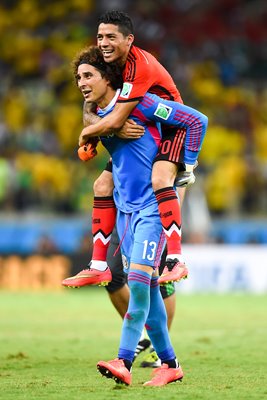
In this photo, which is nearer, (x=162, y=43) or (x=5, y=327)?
(x=5, y=327)

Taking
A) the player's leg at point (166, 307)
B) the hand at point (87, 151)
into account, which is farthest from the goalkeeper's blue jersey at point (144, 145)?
the player's leg at point (166, 307)

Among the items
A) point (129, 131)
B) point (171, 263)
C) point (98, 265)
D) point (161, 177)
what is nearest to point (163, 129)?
point (129, 131)

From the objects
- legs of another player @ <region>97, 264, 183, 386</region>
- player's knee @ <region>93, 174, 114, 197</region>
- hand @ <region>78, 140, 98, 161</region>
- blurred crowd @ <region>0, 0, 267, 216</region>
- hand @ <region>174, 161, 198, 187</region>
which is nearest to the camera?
legs of another player @ <region>97, 264, 183, 386</region>

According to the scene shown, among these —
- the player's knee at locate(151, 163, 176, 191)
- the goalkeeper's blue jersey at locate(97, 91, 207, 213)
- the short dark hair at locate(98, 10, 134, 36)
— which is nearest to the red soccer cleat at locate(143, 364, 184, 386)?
the goalkeeper's blue jersey at locate(97, 91, 207, 213)

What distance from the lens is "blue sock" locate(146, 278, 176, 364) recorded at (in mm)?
6945

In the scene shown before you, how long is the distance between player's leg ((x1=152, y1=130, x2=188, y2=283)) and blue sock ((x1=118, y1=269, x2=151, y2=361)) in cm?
13

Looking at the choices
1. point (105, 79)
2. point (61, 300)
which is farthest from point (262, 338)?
point (61, 300)

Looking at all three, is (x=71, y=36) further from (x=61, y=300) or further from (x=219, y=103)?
(x=61, y=300)

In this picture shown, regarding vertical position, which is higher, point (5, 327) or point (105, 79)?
point (105, 79)

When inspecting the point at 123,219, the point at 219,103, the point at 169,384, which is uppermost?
the point at 219,103

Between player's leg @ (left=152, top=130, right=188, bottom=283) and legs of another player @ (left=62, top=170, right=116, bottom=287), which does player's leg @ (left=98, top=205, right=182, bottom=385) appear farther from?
legs of another player @ (left=62, top=170, right=116, bottom=287)

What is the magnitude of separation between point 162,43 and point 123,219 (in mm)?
17295

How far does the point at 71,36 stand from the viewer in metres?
24.2

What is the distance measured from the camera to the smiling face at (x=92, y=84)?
6.93m
